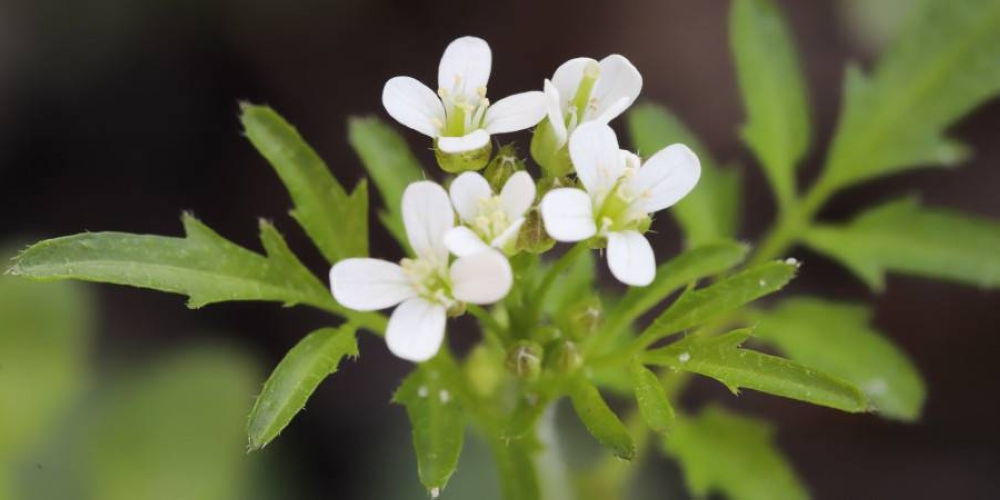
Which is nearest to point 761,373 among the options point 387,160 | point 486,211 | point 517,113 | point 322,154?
point 486,211

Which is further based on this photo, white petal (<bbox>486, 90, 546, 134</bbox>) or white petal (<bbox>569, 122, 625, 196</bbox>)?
white petal (<bbox>486, 90, 546, 134</bbox>)

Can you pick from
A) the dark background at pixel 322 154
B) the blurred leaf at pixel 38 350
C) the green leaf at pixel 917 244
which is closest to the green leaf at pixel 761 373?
the green leaf at pixel 917 244

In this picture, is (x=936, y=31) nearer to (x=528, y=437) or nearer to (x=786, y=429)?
(x=528, y=437)

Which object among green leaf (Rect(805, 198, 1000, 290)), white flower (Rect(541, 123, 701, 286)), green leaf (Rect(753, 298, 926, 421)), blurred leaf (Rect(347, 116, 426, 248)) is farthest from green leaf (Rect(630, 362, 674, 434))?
green leaf (Rect(805, 198, 1000, 290))

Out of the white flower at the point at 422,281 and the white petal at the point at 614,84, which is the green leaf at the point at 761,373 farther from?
the white petal at the point at 614,84

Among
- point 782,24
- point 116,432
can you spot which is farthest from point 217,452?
point 782,24

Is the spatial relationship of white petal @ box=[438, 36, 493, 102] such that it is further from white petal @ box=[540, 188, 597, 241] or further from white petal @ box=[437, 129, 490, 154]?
white petal @ box=[540, 188, 597, 241]
